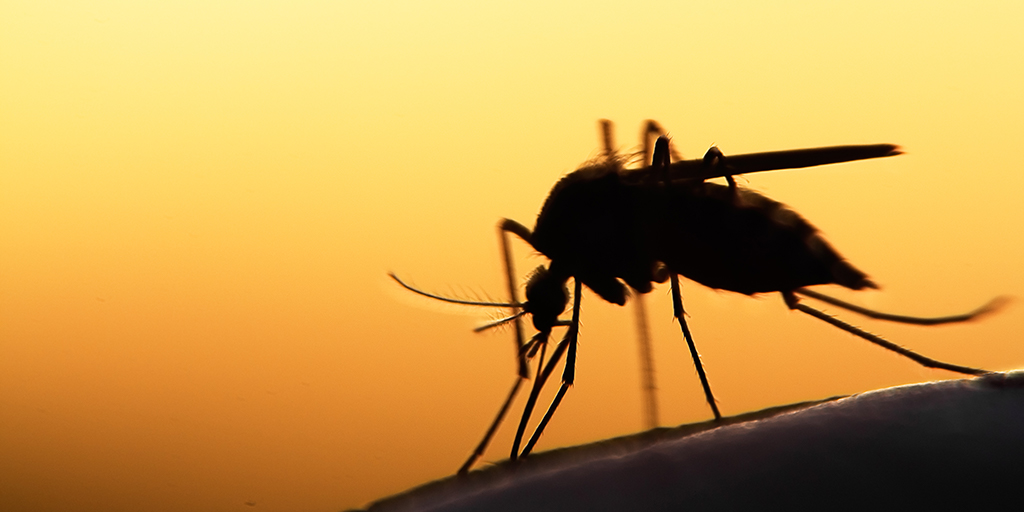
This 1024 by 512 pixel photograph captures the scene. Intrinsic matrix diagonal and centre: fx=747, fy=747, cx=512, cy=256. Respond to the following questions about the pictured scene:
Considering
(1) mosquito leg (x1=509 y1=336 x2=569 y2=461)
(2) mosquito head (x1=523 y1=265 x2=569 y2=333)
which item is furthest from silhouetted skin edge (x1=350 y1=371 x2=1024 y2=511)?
(2) mosquito head (x1=523 y1=265 x2=569 y2=333)

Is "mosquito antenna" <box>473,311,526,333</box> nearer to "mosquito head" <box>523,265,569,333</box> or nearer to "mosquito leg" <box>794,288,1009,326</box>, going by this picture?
"mosquito head" <box>523,265,569,333</box>

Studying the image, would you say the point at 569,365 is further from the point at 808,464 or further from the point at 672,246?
the point at 808,464

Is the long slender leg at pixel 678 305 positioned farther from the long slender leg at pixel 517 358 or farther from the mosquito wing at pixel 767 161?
the long slender leg at pixel 517 358

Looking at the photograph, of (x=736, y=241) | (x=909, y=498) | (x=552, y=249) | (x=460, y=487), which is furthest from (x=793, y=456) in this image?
(x=552, y=249)

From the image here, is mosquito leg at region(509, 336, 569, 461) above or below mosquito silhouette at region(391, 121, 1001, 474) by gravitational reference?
below

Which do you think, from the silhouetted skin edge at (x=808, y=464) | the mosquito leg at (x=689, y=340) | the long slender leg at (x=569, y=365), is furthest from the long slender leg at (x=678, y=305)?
the silhouetted skin edge at (x=808, y=464)

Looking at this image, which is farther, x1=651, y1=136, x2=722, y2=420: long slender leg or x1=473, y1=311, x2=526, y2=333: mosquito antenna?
x1=473, y1=311, x2=526, y2=333: mosquito antenna
